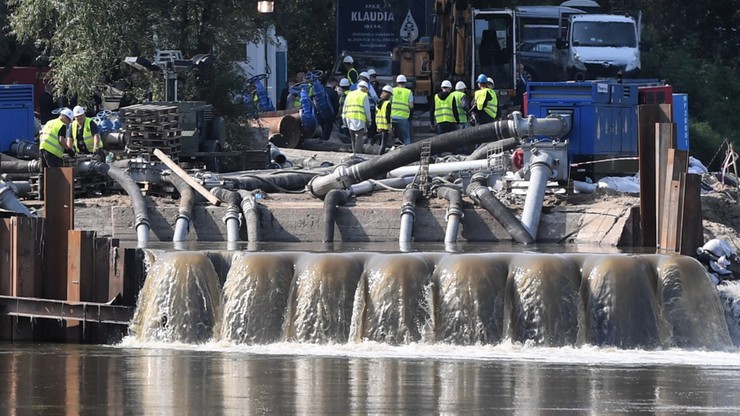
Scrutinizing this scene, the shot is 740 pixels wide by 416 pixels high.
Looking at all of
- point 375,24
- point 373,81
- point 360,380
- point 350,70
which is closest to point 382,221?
point 360,380

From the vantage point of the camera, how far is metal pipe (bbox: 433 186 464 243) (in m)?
23.6

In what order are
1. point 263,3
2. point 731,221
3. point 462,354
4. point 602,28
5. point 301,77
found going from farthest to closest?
point 602,28, point 301,77, point 263,3, point 731,221, point 462,354

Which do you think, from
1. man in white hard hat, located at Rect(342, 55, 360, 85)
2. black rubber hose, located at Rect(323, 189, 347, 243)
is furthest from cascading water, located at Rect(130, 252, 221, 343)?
man in white hard hat, located at Rect(342, 55, 360, 85)

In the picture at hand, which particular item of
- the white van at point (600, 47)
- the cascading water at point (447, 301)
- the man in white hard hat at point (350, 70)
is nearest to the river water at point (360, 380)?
the cascading water at point (447, 301)

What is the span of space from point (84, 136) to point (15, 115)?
3.47 meters

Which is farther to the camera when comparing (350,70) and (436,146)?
(350,70)

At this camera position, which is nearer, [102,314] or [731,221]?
[102,314]

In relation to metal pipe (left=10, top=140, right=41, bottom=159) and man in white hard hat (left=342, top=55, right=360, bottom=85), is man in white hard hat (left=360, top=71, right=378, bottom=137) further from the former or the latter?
metal pipe (left=10, top=140, right=41, bottom=159)

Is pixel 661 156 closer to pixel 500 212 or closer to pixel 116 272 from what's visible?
pixel 500 212

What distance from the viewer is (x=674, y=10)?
53.2m

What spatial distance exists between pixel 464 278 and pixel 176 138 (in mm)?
9006

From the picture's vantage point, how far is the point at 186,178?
25.2 metres

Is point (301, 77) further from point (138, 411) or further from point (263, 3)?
point (138, 411)

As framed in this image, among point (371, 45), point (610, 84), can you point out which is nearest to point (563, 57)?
point (371, 45)
